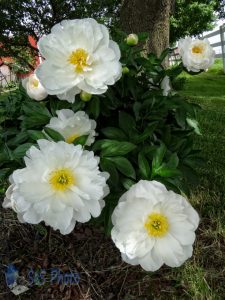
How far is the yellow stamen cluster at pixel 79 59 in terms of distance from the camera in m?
1.12

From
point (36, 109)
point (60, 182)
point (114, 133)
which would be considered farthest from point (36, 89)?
point (60, 182)

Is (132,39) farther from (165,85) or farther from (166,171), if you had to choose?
(166,171)

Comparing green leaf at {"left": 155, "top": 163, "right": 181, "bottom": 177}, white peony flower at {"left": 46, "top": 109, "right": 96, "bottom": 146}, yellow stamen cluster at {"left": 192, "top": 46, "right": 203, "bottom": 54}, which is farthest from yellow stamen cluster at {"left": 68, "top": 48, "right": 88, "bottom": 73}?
yellow stamen cluster at {"left": 192, "top": 46, "right": 203, "bottom": 54}

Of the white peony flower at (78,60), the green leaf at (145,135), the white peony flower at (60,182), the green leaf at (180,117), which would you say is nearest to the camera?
the white peony flower at (60,182)

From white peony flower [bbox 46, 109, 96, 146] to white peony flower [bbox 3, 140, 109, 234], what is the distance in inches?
8.1

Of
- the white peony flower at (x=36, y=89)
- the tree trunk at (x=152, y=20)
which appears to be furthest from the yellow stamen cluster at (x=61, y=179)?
the tree trunk at (x=152, y=20)

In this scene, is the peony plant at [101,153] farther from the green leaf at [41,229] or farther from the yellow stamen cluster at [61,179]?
the green leaf at [41,229]

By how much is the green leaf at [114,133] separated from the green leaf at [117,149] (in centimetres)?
15

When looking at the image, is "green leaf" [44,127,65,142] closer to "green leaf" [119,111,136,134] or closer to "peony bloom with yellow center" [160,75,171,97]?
"green leaf" [119,111,136,134]

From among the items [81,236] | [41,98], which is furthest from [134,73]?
[81,236]

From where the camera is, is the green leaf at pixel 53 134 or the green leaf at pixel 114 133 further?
the green leaf at pixel 114 133

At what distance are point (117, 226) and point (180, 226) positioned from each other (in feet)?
0.54

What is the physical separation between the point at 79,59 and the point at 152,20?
320 cm

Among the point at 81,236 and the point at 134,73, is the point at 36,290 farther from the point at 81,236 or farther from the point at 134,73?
the point at 134,73
